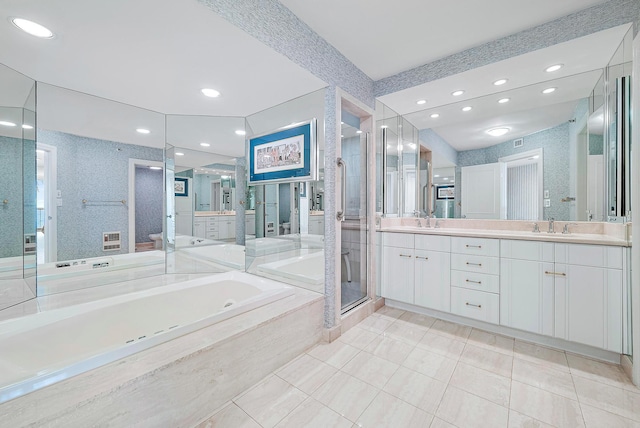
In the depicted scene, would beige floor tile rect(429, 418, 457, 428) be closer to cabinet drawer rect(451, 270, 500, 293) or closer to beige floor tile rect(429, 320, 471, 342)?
beige floor tile rect(429, 320, 471, 342)

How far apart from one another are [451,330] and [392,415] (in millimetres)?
1221

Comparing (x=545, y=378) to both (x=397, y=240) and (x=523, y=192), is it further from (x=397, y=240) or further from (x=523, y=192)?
(x=523, y=192)

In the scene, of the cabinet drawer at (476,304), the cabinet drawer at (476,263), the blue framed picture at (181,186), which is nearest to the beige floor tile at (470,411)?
the cabinet drawer at (476,304)

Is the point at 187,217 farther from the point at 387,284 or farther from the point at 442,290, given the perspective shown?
the point at 442,290

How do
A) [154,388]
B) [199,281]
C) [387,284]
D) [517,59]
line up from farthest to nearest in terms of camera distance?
[387,284] < [199,281] < [517,59] < [154,388]

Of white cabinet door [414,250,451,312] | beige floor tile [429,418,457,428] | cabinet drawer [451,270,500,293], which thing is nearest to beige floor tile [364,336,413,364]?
beige floor tile [429,418,457,428]

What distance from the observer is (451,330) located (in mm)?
2258

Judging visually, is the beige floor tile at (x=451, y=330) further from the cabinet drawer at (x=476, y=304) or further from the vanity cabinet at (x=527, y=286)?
the vanity cabinet at (x=527, y=286)

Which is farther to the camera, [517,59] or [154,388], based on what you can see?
[517,59]

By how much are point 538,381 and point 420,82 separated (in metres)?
2.43

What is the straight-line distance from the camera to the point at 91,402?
3.06 ft

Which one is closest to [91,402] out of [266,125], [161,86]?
[161,86]

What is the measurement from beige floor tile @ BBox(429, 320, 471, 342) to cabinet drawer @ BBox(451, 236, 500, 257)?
695 mm

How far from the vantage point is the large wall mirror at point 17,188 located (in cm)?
165
